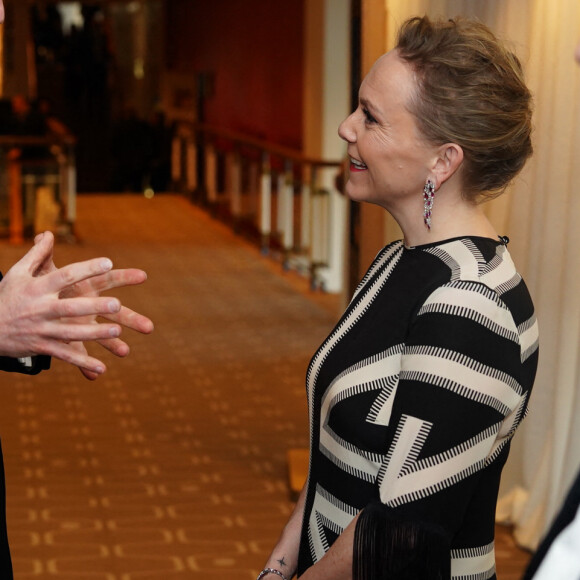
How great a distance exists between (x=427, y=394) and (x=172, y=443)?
12.7 ft

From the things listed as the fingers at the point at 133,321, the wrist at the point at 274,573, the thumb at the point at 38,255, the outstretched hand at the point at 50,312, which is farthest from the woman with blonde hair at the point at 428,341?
the thumb at the point at 38,255

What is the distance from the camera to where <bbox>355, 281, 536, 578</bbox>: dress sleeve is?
1.66 metres

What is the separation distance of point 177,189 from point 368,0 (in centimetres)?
1257

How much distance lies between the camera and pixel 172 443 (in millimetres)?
5395

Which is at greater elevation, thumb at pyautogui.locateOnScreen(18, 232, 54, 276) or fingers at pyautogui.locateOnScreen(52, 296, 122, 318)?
thumb at pyautogui.locateOnScreen(18, 232, 54, 276)

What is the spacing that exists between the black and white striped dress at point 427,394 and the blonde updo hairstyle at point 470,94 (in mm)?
160

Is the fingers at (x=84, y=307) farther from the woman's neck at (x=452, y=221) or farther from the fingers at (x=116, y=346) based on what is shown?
the woman's neck at (x=452, y=221)

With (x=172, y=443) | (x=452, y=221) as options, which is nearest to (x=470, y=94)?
(x=452, y=221)

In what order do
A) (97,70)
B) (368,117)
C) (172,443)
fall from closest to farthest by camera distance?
(368,117) → (172,443) → (97,70)

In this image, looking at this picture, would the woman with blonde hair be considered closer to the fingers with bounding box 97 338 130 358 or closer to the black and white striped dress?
the black and white striped dress

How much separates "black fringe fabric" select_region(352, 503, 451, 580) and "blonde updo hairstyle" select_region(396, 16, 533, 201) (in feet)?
1.95

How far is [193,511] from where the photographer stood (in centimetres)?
454

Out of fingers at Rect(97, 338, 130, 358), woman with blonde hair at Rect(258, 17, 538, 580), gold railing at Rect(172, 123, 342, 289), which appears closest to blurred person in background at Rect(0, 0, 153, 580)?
fingers at Rect(97, 338, 130, 358)

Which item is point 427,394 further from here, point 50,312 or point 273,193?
point 273,193
